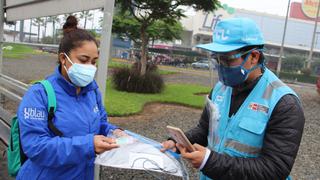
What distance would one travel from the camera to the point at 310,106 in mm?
14742

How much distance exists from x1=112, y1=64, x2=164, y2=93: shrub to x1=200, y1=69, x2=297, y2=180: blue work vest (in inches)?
458

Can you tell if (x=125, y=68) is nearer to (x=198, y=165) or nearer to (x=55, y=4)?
(x=55, y=4)

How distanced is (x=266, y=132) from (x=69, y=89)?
121 centimetres

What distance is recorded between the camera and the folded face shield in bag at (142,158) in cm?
222

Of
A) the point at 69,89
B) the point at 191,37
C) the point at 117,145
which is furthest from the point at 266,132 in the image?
the point at 191,37

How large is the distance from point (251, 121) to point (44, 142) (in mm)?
1114

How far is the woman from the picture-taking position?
2207 millimetres

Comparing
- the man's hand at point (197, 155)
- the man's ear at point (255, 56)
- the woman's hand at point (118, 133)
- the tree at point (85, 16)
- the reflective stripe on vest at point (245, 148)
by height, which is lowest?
the woman's hand at point (118, 133)

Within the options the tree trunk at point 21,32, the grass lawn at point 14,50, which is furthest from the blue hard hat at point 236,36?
the tree trunk at point 21,32

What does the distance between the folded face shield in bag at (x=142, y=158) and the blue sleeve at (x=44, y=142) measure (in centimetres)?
12

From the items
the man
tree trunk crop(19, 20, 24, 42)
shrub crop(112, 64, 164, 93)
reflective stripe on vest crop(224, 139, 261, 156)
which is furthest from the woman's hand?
shrub crop(112, 64, 164, 93)

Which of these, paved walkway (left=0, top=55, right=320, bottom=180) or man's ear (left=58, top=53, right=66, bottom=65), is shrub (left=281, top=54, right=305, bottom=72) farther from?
man's ear (left=58, top=53, right=66, bottom=65)

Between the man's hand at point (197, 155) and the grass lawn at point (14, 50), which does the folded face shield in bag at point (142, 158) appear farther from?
the grass lawn at point (14, 50)

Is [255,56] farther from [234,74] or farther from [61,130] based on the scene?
[61,130]
